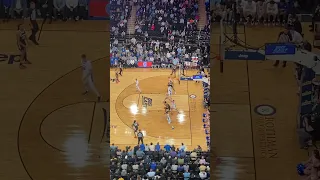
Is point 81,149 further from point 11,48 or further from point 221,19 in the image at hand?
point 221,19

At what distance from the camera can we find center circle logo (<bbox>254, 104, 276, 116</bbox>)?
2275 cm

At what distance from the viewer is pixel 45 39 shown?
89.1 feet

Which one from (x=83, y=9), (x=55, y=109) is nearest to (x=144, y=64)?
(x=55, y=109)

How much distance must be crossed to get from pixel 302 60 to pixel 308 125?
2025 millimetres

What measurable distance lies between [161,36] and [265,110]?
5.70 meters

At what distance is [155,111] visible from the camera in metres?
22.5

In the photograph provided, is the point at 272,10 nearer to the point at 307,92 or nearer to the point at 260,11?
the point at 260,11

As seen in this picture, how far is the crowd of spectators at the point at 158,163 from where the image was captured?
1997cm

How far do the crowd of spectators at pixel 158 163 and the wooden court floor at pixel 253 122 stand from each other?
55 cm

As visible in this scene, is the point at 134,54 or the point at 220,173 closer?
the point at 220,173

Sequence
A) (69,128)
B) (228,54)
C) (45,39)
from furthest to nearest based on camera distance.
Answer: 1. (45,39)
2. (228,54)
3. (69,128)

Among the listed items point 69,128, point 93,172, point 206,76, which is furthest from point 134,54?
point 93,172

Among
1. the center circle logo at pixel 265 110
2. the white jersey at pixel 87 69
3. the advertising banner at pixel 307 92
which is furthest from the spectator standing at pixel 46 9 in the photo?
the advertising banner at pixel 307 92

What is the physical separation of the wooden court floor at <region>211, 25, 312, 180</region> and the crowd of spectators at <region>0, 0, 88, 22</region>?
19.4 feet
